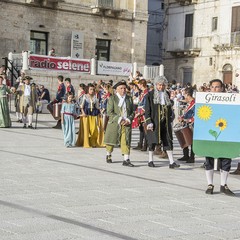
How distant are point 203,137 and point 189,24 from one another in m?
33.5

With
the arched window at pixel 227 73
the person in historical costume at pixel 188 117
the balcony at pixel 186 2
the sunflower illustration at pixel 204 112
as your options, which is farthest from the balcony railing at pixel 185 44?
the sunflower illustration at pixel 204 112

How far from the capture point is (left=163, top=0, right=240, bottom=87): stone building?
124 feet

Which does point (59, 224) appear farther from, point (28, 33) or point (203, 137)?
point (28, 33)

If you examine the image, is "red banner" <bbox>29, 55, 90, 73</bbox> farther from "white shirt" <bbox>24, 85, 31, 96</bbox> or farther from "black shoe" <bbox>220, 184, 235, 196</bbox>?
"black shoe" <bbox>220, 184, 235, 196</bbox>

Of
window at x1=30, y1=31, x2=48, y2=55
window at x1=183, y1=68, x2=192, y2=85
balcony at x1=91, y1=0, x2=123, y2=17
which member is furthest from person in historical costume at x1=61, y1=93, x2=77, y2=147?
window at x1=183, y1=68, x2=192, y2=85

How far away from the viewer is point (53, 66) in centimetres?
2753

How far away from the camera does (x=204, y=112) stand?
8781 mm

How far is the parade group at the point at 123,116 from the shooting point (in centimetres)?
1127

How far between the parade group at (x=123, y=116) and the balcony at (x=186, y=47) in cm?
2161

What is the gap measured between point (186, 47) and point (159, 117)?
3049 centimetres

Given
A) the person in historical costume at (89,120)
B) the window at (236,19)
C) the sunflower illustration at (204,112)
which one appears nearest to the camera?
the sunflower illustration at (204,112)

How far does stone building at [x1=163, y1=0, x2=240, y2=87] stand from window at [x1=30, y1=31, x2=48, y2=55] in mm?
12229

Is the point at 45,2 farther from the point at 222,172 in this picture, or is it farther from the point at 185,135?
the point at 222,172

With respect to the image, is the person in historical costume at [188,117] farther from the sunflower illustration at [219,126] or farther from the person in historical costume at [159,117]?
the sunflower illustration at [219,126]
